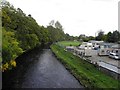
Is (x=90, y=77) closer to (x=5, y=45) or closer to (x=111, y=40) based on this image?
(x=5, y=45)

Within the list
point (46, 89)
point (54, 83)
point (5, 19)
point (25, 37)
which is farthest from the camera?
point (25, 37)

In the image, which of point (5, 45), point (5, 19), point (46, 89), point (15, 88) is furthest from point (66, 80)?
point (5, 19)

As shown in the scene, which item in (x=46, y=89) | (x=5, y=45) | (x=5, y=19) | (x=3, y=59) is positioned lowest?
(x=46, y=89)

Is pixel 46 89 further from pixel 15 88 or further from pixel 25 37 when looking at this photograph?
pixel 25 37

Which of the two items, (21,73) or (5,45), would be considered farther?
(21,73)

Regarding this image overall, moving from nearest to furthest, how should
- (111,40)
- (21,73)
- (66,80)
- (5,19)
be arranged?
(66,80)
(21,73)
(5,19)
(111,40)

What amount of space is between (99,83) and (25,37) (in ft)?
104

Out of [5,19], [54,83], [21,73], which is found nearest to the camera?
Result: [54,83]

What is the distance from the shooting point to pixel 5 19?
34.3 meters

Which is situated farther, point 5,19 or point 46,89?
point 5,19

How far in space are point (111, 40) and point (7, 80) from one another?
57.4 m

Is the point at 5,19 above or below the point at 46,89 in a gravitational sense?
above

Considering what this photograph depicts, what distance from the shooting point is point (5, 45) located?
21969mm

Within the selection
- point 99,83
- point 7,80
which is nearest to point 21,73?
point 7,80
